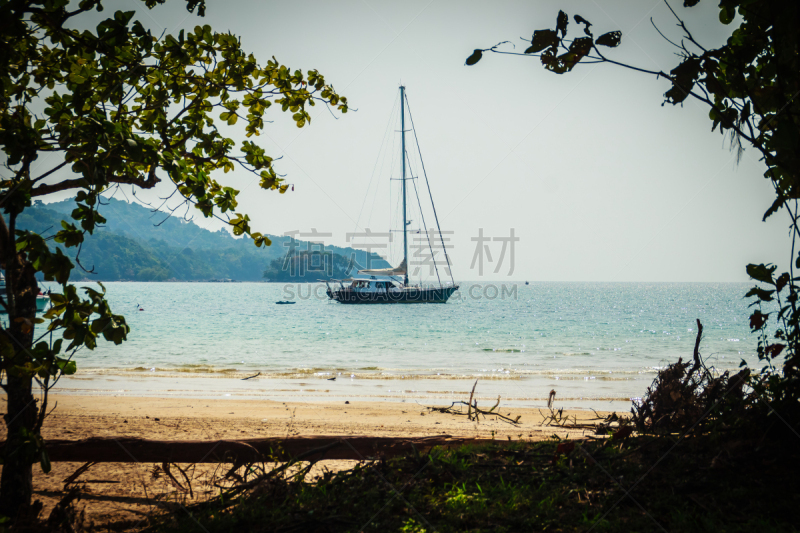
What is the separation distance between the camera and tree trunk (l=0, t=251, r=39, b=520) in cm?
229

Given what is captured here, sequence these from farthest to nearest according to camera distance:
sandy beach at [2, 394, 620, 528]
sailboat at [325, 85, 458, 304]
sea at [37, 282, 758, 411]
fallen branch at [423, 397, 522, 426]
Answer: sailboat at [325, 85, 458, 304] → sea at [37, 282, 758, 411] → fallen branch at [423, 397, 522, 426] → sandy beach at [2, 394, 620, 528]

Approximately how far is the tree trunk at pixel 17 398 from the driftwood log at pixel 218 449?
529 mm

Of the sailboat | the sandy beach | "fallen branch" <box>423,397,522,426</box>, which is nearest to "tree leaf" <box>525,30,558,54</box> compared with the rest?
the sandy beach

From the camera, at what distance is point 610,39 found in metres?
2.11

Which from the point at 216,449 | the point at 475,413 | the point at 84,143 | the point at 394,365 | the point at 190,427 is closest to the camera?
the point at 84,143

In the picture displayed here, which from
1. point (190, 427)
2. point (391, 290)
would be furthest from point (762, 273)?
point (391, 290)

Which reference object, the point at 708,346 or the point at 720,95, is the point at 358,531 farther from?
the point at 708,346

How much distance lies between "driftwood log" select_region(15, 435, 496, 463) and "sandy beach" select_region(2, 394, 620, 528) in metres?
0.16

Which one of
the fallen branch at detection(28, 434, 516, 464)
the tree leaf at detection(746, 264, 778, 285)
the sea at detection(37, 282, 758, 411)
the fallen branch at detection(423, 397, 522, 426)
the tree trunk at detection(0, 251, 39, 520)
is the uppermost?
the tree leaf at detection(746, 264, 778, 285)

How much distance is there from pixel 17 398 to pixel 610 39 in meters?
3.62

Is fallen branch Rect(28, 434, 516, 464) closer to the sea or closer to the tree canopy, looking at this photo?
the tree canopy

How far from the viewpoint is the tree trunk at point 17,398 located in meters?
2.29

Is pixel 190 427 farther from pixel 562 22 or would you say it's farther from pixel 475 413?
pixel 562 22

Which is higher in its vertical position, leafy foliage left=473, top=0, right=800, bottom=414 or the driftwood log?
leafy foliage left=473, top=0, right=800, bottom=414
